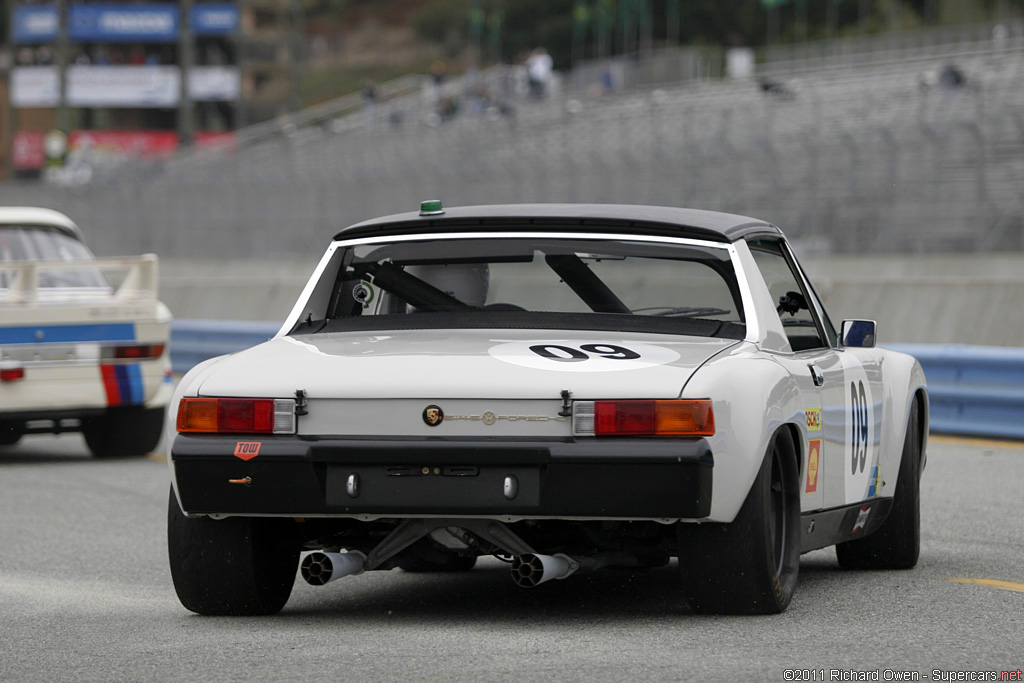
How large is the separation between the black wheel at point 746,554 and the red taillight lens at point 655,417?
1.09ft

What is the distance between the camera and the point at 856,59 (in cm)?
4431

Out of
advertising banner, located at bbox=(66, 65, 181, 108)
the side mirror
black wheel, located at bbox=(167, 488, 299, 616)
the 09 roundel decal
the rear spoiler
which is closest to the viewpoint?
the 09 roundel decal

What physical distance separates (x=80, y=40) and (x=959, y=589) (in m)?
88.8

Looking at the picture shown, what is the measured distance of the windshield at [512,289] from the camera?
6051mm

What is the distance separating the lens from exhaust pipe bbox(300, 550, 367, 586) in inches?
221

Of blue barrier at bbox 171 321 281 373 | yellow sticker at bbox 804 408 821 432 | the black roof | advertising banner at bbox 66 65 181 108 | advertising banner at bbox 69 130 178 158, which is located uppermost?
the black roof

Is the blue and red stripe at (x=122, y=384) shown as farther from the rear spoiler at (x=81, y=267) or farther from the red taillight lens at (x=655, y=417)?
the red taillight lens at (x=655, y=417)

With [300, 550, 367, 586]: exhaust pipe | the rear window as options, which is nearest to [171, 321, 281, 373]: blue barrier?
the rear window

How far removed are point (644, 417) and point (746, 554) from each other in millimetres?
575

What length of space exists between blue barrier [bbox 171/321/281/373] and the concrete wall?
1.96 meters

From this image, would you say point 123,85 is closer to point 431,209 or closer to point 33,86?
point 33,86

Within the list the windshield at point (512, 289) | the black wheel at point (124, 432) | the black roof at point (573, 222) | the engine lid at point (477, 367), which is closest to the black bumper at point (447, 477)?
the engine lid at point (477, 367)

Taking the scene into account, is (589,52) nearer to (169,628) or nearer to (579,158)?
(579,158)

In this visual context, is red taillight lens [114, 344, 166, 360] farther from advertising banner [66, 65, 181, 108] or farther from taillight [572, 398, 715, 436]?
advertising banner [66, 65, 181, 108]
